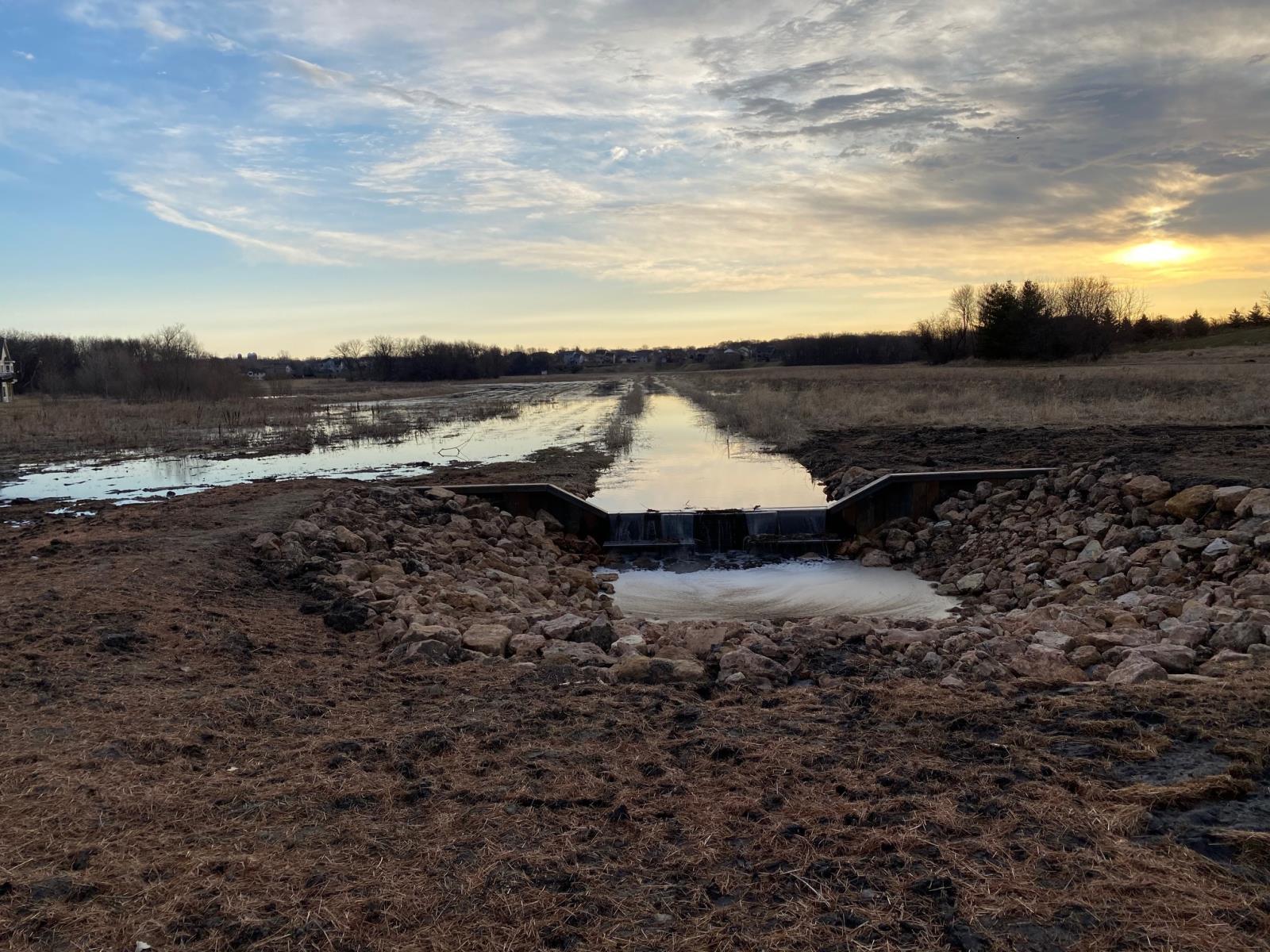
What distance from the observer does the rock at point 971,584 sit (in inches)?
542

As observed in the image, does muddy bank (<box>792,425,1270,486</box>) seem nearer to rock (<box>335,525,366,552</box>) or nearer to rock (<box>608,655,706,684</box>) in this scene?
rock (<box>608,655,706,684</box>)

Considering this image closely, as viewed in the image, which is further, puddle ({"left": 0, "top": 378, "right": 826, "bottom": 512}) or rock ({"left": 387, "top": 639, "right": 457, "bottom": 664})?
puddle ({"left": 0, "top": 378, "right": 826, "bottom": 512})

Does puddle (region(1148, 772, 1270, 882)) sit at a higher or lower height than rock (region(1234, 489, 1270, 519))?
lower

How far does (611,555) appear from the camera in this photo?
1733 cm

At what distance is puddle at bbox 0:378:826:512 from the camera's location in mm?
21141

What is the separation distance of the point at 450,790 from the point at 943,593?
1090cm

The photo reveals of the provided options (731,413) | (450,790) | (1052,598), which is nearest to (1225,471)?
(1052,598)

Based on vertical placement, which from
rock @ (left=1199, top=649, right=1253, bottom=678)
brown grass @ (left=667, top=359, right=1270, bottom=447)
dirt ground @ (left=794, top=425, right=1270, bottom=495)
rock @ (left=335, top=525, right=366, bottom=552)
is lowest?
rock @ (left=1199, top=649, right=1253, bottom=678)

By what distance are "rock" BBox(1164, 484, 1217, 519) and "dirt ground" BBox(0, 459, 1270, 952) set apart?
774cm

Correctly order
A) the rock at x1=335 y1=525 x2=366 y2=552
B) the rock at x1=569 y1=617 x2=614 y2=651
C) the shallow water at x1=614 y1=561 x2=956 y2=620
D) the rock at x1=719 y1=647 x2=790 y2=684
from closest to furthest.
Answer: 1. the rock at x1=719 y1=647 x2=790 y2=684
2. the rock at x1=569 y1=617 x2=614 y2=651
3. the rock at x1=335 y1=525 x2=366 y2=552
4. the shallow water at x1=614 y1=561 x2=956 y2=620

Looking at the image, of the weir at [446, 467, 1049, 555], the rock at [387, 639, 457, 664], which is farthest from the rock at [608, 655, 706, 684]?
the weir at [446, 467, 1049, 555]

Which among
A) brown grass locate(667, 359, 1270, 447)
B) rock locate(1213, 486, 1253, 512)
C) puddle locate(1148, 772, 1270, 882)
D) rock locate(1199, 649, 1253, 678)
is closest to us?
puddle locate(1148, 772, 1270, 882)

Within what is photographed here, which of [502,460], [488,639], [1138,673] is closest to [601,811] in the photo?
[488,639]

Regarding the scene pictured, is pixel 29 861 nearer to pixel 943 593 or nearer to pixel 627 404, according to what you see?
pixel 943 593
